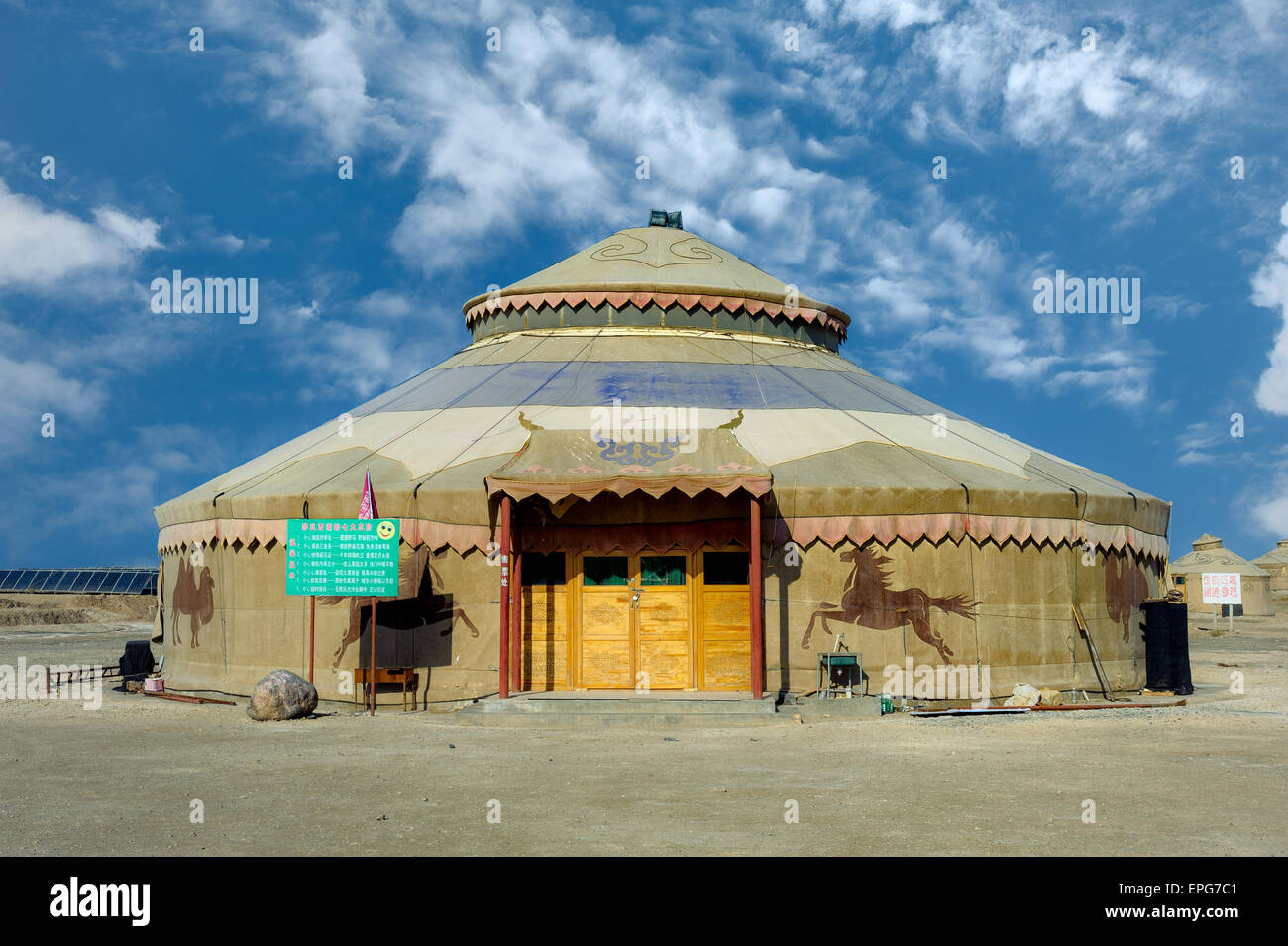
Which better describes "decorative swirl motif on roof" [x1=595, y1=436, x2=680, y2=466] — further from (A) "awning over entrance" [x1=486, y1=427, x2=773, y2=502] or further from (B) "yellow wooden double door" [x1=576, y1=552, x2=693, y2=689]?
(B) "yellow wooden double door" [x1=576, y1=552, x2=693, y2=689]

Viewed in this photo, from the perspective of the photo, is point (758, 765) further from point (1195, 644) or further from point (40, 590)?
point (40, 590)

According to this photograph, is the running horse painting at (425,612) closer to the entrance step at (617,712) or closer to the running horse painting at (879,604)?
the entrance step at (617,712)

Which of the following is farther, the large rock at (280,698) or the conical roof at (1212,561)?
the conical roof at (1212,561)

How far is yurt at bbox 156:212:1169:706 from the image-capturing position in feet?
44.6

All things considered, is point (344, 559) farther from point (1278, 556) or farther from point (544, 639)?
point (1278, 556)

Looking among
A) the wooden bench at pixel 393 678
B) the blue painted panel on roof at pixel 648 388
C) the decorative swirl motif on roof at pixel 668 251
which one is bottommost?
the wooden bench at pixel 393 678

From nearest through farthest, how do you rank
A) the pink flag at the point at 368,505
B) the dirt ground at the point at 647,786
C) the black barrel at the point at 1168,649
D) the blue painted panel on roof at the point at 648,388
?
the dirt ground at the point at 647,786
the pink flag at the point at 368,505
the black barrel at the point at 1168,649
the blue painted panel on roof at the point at 648,388

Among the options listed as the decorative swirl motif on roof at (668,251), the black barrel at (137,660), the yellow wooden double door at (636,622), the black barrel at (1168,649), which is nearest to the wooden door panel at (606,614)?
the yellow wooden double door at (636,622)

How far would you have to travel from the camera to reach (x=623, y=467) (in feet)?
43.9

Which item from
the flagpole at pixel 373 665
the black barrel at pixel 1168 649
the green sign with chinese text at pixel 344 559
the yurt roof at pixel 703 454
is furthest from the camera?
the black barrel at pixel 1168 649

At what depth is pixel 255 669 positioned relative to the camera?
48.4 feet

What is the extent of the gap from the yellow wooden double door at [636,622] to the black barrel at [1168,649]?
6.68 meters

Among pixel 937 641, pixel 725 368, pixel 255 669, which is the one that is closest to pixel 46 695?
pixel 255 669

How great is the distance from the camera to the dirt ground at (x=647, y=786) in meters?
6.36
